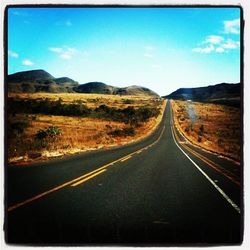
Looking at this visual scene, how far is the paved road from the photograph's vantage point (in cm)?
535

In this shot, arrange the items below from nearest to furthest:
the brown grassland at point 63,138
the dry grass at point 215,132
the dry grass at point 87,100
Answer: the brown grassland at point 63,138, the dry grass at point 215,132, the dry grass at point 87,100

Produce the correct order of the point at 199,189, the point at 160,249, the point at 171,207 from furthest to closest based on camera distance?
the point at 199,189 → the point at 171,207 → the point at 160,249

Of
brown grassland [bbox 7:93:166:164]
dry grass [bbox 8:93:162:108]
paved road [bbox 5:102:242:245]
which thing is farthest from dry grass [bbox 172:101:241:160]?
dry grass [bbox 8:93:162:108]

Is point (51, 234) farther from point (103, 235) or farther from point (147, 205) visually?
point (147, 205)

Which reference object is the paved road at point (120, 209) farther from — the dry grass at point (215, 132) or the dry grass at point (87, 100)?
the dry grass at point (87, 100)

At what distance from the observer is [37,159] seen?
1439 cm

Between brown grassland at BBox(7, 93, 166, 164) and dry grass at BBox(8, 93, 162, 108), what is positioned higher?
dry grass at BBox(8, 93, 162, 108)

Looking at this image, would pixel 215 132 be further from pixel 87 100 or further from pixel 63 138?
pixel 87 100

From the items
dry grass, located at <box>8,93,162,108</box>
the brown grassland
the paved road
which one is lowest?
the paved road

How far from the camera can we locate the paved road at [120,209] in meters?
5.35

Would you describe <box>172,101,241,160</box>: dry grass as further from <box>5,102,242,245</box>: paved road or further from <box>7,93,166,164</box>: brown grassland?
<box>7,93,166,164</box>: brown grassland

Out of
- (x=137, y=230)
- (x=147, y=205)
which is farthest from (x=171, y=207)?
(x=137, y=230)

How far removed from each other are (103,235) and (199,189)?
4.22 meters

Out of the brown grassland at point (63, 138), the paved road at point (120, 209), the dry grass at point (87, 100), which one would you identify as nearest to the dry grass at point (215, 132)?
the paved road at point (120, 209)
